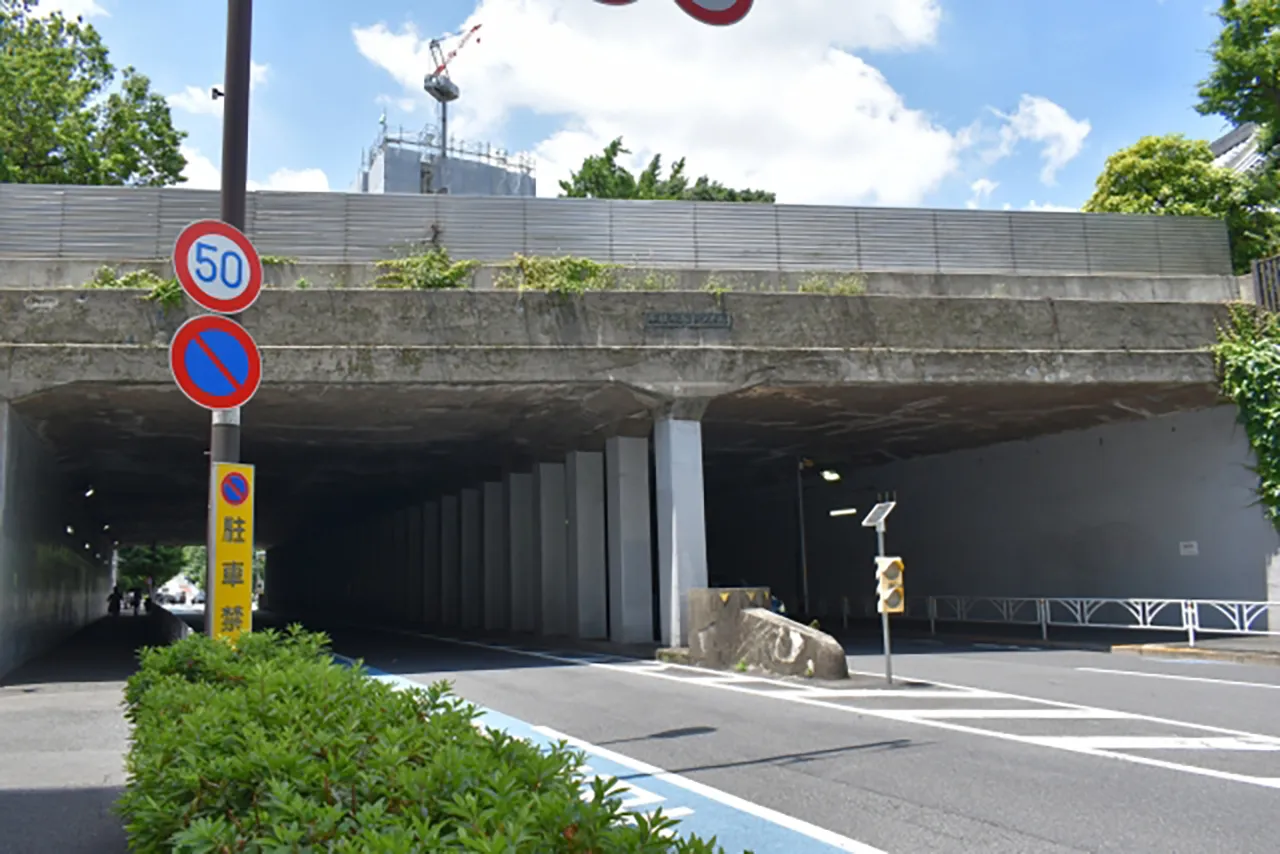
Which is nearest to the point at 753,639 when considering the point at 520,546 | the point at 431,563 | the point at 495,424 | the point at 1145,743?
the point at 1145,743

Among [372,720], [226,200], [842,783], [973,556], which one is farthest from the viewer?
[973,556]

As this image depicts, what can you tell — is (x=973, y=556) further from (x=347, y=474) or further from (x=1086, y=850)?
(x=1086, y=850)

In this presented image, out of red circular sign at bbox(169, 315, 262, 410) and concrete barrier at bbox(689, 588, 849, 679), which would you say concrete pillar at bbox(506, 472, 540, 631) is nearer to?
concrete barrier at bbox(689, 588, 849, 679)

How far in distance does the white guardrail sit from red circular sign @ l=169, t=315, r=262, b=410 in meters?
17.6

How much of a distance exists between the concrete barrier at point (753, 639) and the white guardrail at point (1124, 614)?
27.4 feet

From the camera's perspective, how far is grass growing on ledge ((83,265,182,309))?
58.0 ft

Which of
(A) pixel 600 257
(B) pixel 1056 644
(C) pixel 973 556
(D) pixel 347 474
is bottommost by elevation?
(B) pixel 1056 644

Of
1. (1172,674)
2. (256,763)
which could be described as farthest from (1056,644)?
(256,763)

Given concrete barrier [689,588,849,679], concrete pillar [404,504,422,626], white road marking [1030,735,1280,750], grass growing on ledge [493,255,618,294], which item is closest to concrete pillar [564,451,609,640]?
grass growing on ledge [493,255,618,294]

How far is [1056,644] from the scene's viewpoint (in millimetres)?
21578

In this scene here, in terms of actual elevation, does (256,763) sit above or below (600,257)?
below

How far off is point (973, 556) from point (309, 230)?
1959 centimetres

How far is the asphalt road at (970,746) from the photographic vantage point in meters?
6.61

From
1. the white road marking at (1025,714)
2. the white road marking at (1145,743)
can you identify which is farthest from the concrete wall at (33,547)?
the white road marking at (1145,743)
